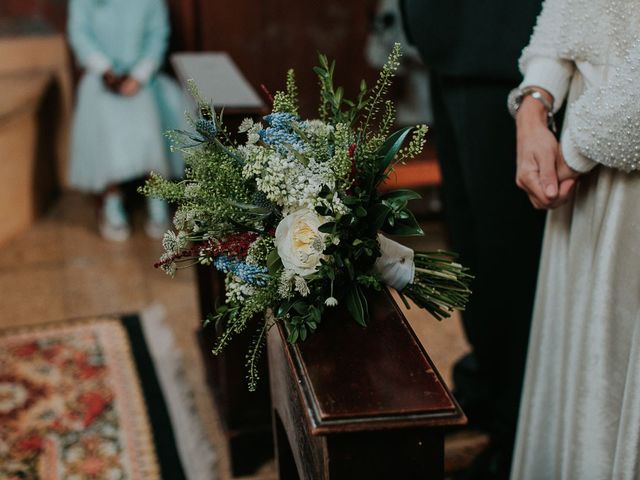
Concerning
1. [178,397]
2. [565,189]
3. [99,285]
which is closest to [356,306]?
[565,189]

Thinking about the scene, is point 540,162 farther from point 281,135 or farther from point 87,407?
point 87,407

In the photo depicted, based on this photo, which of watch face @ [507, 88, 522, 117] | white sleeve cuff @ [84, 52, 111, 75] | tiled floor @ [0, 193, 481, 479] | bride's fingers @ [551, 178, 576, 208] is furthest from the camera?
white sleeve cuff @ [84, 52, 111, 75]

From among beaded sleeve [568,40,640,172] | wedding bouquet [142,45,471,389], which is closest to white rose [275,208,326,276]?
wedding bouquet [142,45,471,389]

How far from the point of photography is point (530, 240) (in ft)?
6.09

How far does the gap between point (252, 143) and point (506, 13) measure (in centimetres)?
85

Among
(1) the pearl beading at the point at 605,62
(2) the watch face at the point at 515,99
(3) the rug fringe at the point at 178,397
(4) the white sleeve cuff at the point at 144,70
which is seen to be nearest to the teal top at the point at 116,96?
(4) the white sleeve cuff at the point at 144,70

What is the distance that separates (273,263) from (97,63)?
276cm

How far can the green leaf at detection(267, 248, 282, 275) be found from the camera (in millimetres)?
1104

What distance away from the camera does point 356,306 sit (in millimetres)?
1113

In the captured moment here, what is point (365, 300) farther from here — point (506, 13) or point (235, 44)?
point (235, 44)

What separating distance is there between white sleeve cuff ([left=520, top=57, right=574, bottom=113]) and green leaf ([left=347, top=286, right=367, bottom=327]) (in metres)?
0.63

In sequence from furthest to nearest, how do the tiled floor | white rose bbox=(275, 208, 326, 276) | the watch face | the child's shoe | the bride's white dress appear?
1. the child's shoe
2. the tiled floor
3. the watch face
4. the bride's white dress
5. white rose bbox=(275, 208, 326, 276)

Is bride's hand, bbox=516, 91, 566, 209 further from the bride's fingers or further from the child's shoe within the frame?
the child's shoe

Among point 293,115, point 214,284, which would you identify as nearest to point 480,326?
point 214,284
